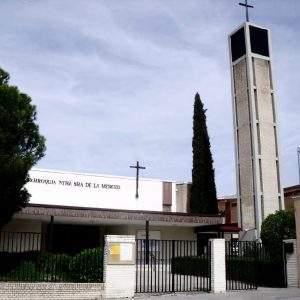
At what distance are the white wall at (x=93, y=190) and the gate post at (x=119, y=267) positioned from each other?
18.7 metres

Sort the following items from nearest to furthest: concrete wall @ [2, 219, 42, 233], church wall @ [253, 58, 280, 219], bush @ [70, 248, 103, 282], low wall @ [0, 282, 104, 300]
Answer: low wall @ [0, 282, 104, 300], bush @ [70, 248, 103, 282], concrete wall @ [2, 219, 42, 233], church wall @ [253, 58, 280, 219]

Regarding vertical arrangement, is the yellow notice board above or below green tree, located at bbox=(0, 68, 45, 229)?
below

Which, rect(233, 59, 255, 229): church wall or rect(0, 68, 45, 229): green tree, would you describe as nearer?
rect(0, 68, 45, 229): green tree

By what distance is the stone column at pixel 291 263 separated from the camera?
798 inches

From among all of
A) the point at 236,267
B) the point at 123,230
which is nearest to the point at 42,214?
the point at 123,230

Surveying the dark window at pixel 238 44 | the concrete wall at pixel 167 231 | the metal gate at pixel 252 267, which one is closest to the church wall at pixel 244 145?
the dark window at pixel 238 44

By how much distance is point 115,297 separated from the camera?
16609 mm

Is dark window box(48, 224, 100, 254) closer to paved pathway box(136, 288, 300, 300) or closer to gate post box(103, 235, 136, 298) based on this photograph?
gate post box(103, 235, 136, 298)

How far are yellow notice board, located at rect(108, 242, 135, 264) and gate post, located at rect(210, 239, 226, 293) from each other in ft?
10.6

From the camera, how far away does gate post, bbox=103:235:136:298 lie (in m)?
16.7

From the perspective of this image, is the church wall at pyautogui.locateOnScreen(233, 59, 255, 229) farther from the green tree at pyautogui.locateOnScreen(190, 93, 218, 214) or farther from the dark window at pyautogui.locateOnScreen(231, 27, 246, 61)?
the green tree at pyautogui.locateOnScreen(190, 93, 218, 214)

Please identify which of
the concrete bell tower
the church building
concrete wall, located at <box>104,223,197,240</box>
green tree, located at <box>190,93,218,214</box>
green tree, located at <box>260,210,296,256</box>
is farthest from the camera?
green tree, located at <box>190,93,218,214</box>

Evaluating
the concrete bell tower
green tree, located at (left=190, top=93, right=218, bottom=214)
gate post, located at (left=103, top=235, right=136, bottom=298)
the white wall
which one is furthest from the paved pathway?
the white wall

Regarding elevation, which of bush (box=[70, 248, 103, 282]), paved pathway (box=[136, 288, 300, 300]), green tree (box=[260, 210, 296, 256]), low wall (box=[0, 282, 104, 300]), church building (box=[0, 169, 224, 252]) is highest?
church building (box=[0, 169, 224, 252])
